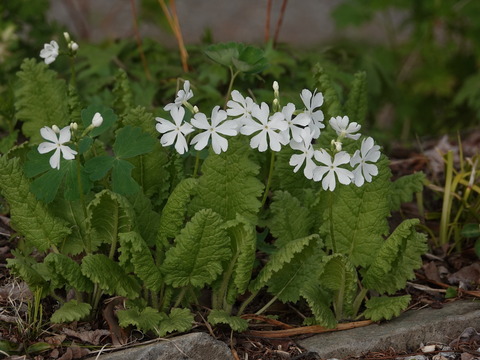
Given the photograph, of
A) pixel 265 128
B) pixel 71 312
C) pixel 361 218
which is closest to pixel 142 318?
pixel 71 312

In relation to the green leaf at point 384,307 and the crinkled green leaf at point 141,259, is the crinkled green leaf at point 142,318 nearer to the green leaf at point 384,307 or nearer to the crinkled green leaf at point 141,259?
the crinkled green leaf at point 141,259

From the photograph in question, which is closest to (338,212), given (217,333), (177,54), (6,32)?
(217,333)

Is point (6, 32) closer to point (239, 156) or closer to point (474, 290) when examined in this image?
point (239, 156)

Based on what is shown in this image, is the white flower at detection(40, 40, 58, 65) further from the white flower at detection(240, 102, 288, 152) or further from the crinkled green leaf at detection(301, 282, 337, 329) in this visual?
the crinkled green leaf at detection(301, 282, 337, 329)

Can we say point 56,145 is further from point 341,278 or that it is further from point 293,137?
point 341,278

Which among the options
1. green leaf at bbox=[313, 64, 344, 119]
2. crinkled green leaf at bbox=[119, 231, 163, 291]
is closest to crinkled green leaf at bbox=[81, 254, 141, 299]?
crinkled green leaf at bbox=[119, 231, 163, 291]
